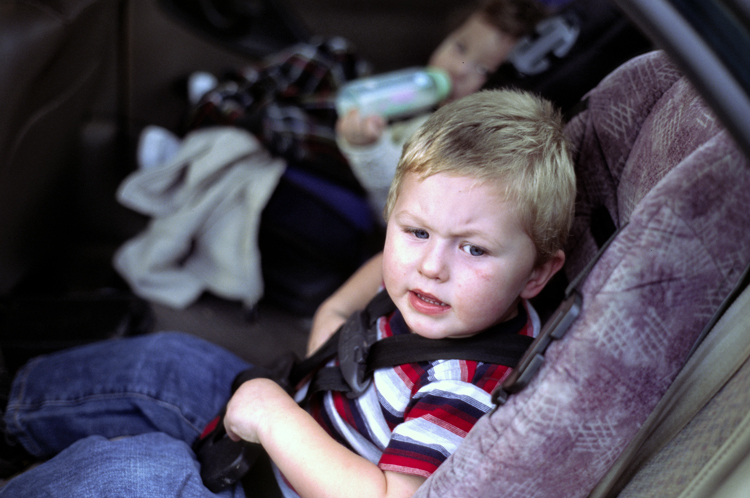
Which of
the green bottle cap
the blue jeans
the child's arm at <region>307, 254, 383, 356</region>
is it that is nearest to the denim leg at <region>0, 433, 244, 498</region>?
the blue jeans

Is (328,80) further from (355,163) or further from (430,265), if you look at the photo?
(430,265)

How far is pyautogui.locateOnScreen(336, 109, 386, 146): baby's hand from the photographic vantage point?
1.47 meters

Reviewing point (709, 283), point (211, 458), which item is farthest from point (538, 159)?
point (211, 458)

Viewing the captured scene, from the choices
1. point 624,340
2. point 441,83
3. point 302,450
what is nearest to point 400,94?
point 441,83

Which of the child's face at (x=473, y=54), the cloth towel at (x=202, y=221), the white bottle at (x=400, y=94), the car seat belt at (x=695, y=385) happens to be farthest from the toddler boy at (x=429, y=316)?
the child's face at (x=473, y=54)

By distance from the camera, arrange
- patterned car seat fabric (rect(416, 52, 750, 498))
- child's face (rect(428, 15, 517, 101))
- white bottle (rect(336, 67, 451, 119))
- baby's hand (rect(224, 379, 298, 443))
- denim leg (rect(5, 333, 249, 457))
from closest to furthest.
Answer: patterned car seat fabric (rect(416, 52, 750, 498)), baby's hand (rect(224, 379, 298, 443)), denim leg (rect(5, 333, 249, 457)), white bottle (rect(336, 67, 451, 119)), child's face (rect(428, 15, 517, 101))

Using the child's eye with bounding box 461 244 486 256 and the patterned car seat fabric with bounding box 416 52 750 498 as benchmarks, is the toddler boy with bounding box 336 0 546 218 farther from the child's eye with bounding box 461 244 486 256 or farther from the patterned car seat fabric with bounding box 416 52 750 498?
the patterned car seat fabric with bounding box 416 52 750 498

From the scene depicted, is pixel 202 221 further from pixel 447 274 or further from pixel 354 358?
pixel 447 274

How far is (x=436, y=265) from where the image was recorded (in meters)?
0.75

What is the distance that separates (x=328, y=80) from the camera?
1.92m

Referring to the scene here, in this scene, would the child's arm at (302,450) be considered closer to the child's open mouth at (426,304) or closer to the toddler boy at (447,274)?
the toddler boy at (447,274)

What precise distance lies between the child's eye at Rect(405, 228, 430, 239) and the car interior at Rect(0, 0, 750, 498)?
0.64 feet

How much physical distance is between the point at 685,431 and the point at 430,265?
307 millimetres

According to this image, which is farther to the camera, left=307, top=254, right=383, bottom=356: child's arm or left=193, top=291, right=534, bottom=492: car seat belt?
left=307, top=254, right=383, bottom=356: child's arm
